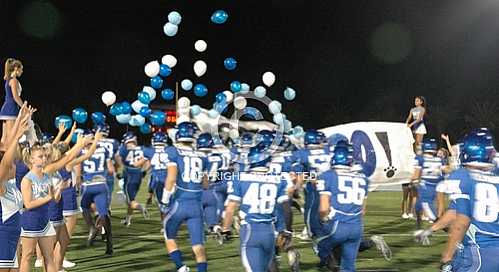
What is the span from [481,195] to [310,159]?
5165mm

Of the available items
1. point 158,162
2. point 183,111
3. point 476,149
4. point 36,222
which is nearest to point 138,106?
point 183,111

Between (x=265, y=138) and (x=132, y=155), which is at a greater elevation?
(x=265, y=138)

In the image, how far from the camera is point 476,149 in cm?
600

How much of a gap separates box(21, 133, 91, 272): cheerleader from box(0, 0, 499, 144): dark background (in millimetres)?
31898

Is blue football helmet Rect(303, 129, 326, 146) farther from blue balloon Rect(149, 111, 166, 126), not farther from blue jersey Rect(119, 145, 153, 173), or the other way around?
blue balloon Rect(149, 111, 166, 126)

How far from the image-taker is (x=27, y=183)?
7.04 metres

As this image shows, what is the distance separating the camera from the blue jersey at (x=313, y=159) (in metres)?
10.9

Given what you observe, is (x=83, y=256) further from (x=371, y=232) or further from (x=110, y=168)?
(x=371, y=232)

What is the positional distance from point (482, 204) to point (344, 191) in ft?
6.89

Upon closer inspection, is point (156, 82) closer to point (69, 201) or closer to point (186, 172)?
point (69, 201)

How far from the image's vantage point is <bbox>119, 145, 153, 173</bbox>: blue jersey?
1484 centimetres

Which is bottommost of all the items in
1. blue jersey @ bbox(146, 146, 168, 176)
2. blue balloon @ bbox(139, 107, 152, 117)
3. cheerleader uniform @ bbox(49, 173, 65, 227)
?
cheerleader uniform @ bbox(49, 173, 65, 227)

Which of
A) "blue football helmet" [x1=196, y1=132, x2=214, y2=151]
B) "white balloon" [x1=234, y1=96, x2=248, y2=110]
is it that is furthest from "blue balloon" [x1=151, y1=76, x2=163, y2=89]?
"blue football helmet" [x1=196, y1=132, x2=214, y2=151]

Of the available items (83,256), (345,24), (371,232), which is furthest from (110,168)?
(345,24)
